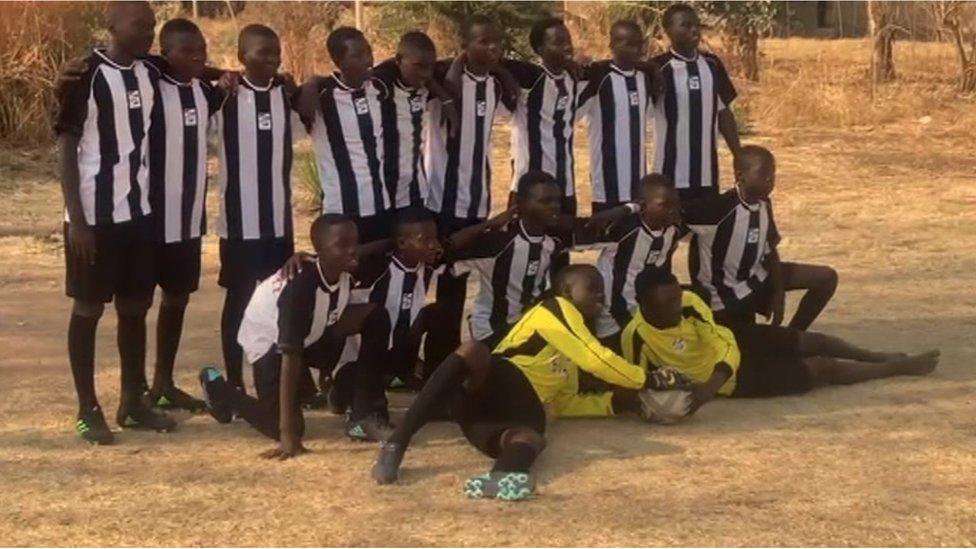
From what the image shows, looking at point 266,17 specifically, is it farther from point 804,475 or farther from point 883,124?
point 804,475

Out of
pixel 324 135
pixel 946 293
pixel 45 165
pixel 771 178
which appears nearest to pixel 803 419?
pixel 771 178

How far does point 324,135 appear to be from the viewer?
237 inches

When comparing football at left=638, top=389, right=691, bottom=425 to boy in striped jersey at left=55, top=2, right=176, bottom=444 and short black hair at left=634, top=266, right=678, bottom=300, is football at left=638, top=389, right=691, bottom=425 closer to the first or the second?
short black hair at left=634, top=266, right=678, bottom=300

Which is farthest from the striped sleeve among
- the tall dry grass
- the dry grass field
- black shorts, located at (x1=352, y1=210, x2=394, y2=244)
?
the tall dry grass

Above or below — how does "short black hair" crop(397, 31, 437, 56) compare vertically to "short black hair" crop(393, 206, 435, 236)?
above

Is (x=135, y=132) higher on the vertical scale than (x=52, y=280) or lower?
higher

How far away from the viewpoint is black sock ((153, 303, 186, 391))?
233 inches

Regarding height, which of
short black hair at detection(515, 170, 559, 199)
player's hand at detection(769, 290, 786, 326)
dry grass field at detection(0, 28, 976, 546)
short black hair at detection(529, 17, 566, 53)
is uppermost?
short black hair at detection(529, 17, 566, 53)

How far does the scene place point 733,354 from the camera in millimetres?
5930

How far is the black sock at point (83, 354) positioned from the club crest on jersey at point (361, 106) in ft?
4.36

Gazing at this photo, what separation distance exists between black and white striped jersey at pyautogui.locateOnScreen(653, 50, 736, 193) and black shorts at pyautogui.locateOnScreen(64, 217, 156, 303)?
246 cm

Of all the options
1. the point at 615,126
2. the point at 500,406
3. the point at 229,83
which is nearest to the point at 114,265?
the point at 229,83

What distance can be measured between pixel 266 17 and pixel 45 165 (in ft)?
16.1

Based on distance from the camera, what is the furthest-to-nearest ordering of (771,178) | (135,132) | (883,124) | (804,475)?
1. (883,124)
2. (771,178)
3. (135,132)
4. (804,475)
